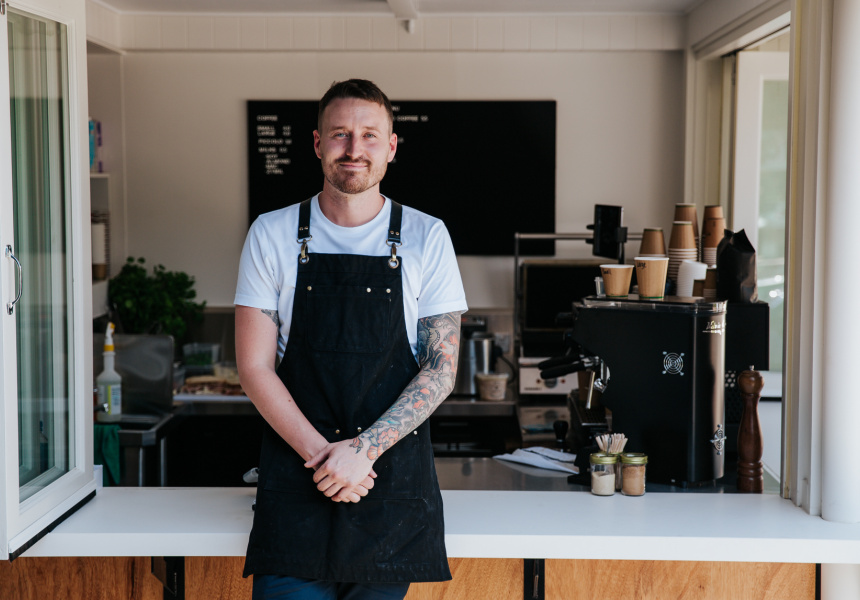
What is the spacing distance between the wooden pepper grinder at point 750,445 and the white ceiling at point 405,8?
246cm

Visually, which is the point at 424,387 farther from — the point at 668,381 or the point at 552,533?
the point at 668,381

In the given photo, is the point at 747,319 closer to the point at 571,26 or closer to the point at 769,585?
the point at 769,585

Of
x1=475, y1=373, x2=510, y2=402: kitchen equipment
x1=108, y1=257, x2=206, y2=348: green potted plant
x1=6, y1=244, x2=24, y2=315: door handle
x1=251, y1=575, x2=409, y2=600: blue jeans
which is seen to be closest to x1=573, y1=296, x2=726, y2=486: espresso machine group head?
x1=251, y1=575, x2=409, y2=600: blue jeans

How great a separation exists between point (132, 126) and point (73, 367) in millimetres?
2915

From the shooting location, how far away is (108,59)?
4.48 m

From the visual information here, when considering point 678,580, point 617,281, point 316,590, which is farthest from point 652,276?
point 316,590

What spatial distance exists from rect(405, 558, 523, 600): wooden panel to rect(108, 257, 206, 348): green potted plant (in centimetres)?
266

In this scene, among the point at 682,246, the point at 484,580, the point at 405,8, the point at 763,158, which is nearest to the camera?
the point at 484,580

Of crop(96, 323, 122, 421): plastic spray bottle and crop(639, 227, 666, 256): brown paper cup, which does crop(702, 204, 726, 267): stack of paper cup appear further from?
crop(96, 323, 122, 421): plastic spray bottle

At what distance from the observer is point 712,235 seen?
2.58 meters

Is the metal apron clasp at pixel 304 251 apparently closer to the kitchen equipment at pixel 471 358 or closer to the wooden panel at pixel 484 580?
the wooden panel at pixel 484 580

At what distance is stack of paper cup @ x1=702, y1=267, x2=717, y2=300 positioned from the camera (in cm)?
246

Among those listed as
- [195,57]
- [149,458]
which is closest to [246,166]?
[195,57]

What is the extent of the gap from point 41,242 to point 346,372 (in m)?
0.68
